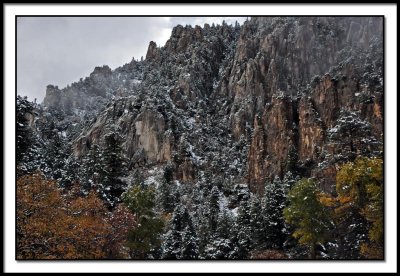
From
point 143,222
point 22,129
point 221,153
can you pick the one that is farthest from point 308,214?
point 221,153

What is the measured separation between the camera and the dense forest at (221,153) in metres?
16.8

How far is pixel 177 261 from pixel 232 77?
276ft

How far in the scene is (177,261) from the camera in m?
13.2

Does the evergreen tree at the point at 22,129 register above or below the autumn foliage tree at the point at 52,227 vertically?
above

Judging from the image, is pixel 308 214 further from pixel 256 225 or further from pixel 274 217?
pixel 256 225

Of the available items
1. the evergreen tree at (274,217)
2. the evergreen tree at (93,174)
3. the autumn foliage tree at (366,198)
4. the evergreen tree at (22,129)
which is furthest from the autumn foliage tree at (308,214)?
the evergreen tree at (22,129)

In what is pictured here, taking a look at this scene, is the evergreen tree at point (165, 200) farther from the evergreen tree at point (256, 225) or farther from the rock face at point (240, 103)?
the evergreen tree at point (256, 225)

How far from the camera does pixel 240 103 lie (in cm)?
8638

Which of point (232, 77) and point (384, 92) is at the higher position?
point (232, 77)

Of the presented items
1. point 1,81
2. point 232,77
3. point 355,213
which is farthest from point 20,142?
point 232,77

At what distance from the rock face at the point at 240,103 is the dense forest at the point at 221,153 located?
11.7 inches

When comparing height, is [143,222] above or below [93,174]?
below

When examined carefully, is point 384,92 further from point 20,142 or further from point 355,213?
point 20,142

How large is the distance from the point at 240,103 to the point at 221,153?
1613cm
